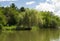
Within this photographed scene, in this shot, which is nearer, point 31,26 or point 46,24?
point 31,26

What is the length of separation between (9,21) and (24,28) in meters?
7.78

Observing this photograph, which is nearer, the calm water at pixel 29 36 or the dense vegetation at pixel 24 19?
the calm water at pixel 29 36

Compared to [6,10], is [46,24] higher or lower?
lower

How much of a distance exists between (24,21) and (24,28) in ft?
4.57

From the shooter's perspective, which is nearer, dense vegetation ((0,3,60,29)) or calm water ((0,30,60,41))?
calm water ((0,30,60,41))

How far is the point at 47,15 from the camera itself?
182 feet

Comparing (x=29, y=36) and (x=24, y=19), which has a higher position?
(x=29, y=36)

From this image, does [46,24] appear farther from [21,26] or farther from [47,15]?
[21,26]

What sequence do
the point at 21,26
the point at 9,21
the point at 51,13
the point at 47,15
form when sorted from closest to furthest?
the point at 21,26
the point at 9,21
the point at 47,15
the point at 51,13

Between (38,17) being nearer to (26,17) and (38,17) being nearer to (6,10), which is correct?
(26,17)

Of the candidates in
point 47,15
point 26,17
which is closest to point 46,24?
point 47,15

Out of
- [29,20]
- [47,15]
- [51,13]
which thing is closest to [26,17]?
[29,20]

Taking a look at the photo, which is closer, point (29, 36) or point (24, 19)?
point (29, 36)

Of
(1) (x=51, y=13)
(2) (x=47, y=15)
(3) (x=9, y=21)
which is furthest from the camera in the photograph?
(1) (x=51, y=13)
